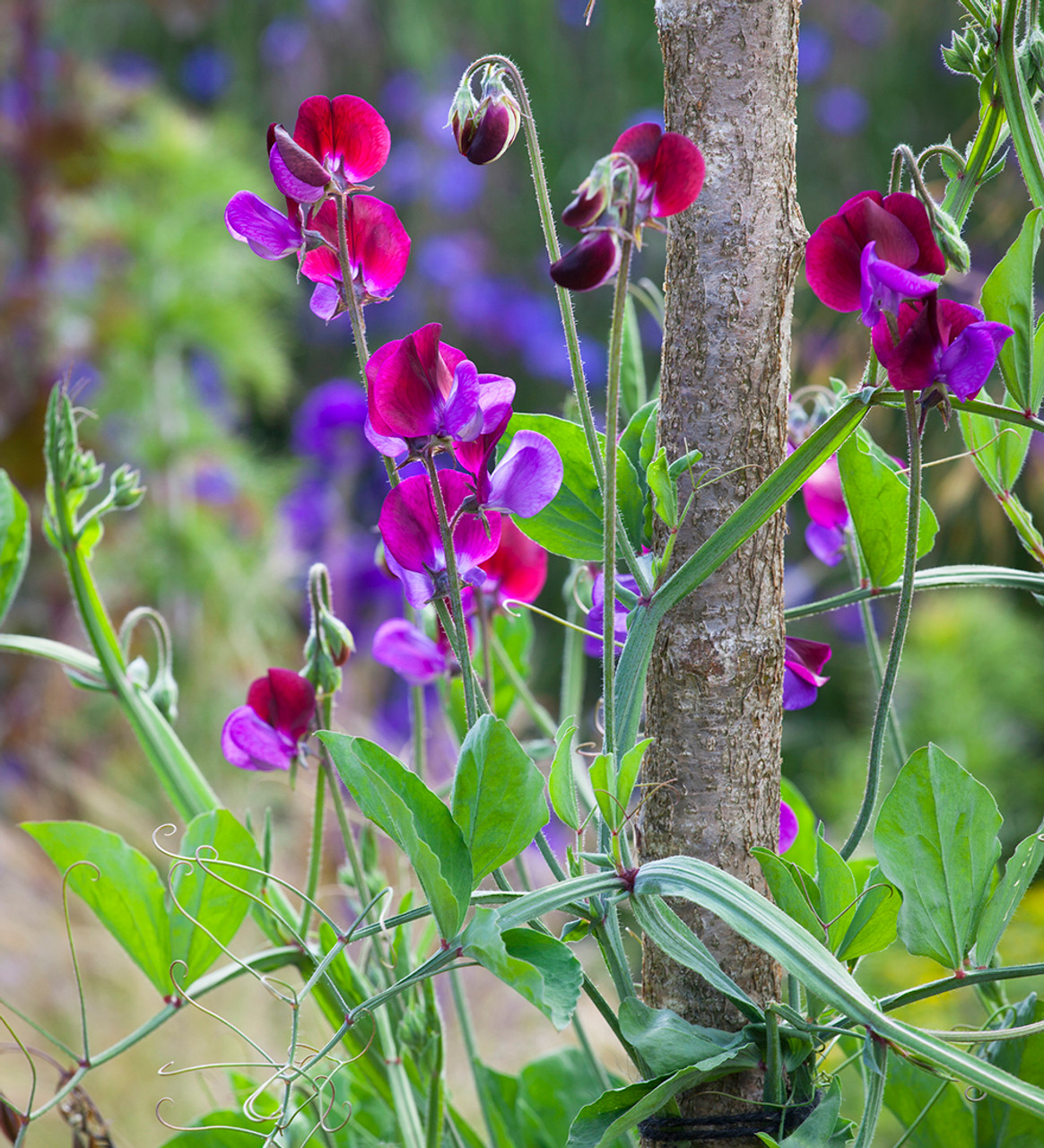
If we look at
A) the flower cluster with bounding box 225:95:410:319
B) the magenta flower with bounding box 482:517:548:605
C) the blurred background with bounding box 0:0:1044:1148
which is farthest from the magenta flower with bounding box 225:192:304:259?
the blurred background with bounding box 0:0:1044:1148

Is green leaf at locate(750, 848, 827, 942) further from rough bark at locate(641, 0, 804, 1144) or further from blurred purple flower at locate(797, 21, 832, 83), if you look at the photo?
blurred purple flower at locate(797, 21, 832, 83)

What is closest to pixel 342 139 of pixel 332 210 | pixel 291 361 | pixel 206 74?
pixel 332 210

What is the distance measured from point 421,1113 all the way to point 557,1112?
7 centimetres

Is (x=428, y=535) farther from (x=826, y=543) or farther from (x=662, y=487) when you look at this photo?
(x=826, y=543)

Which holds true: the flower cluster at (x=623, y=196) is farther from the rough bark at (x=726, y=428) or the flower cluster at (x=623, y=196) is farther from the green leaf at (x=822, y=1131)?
the green leaf at (x=822, y=1131)

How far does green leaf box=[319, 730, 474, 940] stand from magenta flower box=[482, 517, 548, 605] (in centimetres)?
12

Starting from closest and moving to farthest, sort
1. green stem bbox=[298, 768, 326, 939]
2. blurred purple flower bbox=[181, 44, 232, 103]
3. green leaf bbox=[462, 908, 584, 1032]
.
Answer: green leaf bbox=[462, 908, 584, 1032] < green stem bbox=[298, 768, 326, 939] < blurred purple flower bbox=[181, 44, 232, 103]

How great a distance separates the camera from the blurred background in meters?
1.37

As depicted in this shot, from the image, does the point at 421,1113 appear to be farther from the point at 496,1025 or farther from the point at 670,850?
the point at 496,1025

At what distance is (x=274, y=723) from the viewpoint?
1.04ft

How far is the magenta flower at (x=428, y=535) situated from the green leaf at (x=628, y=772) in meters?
0.06

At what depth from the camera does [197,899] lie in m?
0.30

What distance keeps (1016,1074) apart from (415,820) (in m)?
0.18

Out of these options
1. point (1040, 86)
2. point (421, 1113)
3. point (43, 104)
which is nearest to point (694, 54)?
point (1040, 86)
